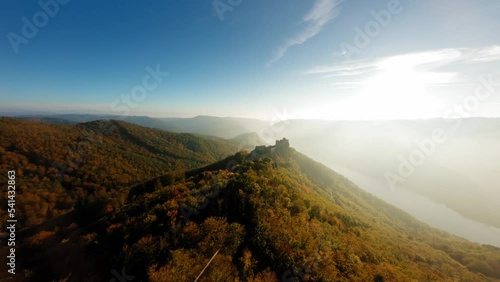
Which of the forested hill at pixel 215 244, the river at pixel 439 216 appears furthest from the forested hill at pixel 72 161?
the river at pixel 439 216

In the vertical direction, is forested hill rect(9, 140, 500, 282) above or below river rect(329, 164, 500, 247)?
above

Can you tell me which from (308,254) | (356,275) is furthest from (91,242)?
Result: (356,275)

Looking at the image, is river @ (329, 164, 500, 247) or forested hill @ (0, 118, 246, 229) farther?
river @ (329, 164, 500, 247)

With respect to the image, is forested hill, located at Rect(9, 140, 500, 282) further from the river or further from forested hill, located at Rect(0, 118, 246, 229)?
the river

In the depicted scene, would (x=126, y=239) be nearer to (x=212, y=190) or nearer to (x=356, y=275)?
(x=212, y=190)

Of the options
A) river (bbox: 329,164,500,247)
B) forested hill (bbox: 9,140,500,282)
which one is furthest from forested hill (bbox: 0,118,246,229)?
river (bbox: 329,164,500,247)

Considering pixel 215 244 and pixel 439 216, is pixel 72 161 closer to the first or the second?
pixel 215 244

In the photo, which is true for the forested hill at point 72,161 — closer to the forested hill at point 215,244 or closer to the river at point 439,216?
the forested hill at point 215,244

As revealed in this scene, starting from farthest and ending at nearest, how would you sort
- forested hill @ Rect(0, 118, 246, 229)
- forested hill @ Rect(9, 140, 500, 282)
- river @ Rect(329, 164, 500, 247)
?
river @ Rect(329, 164, 500, 247)
forested hill @ Rect(0, 118, 246, 229)
forested hill @ Rect(9, 140, 500, 282)
